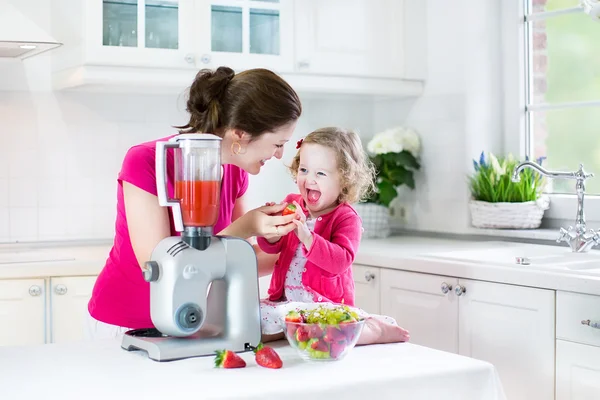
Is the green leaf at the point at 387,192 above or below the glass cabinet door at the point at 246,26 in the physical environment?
below

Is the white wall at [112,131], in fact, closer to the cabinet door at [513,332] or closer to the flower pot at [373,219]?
the flower pot at [373,219]

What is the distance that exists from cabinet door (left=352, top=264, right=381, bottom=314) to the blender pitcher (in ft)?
4.98

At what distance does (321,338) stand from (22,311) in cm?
164

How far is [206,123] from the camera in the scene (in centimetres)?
206

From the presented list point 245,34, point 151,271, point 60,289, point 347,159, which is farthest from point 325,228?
point 245,34

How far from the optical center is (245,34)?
11.3ft

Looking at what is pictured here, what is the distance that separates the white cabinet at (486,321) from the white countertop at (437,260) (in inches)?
1.4

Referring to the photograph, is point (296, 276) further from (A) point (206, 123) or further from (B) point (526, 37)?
(B) point (526, 37)

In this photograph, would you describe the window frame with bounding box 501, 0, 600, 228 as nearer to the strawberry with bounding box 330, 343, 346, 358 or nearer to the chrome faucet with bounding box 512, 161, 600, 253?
the chrome faucet with bounding box 512, 161, 600, 253

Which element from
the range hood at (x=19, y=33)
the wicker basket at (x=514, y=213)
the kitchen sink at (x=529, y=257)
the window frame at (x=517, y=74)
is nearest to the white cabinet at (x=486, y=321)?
the kitchen sink at (x=529, y=257)

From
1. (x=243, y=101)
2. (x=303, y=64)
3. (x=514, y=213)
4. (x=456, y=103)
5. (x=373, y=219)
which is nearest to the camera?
(x=243, y=101)

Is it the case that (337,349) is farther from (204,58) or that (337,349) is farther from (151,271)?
(204,58)

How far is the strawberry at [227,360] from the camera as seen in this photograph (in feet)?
5.37

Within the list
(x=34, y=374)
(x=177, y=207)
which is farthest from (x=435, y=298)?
(x=34, y=374)
